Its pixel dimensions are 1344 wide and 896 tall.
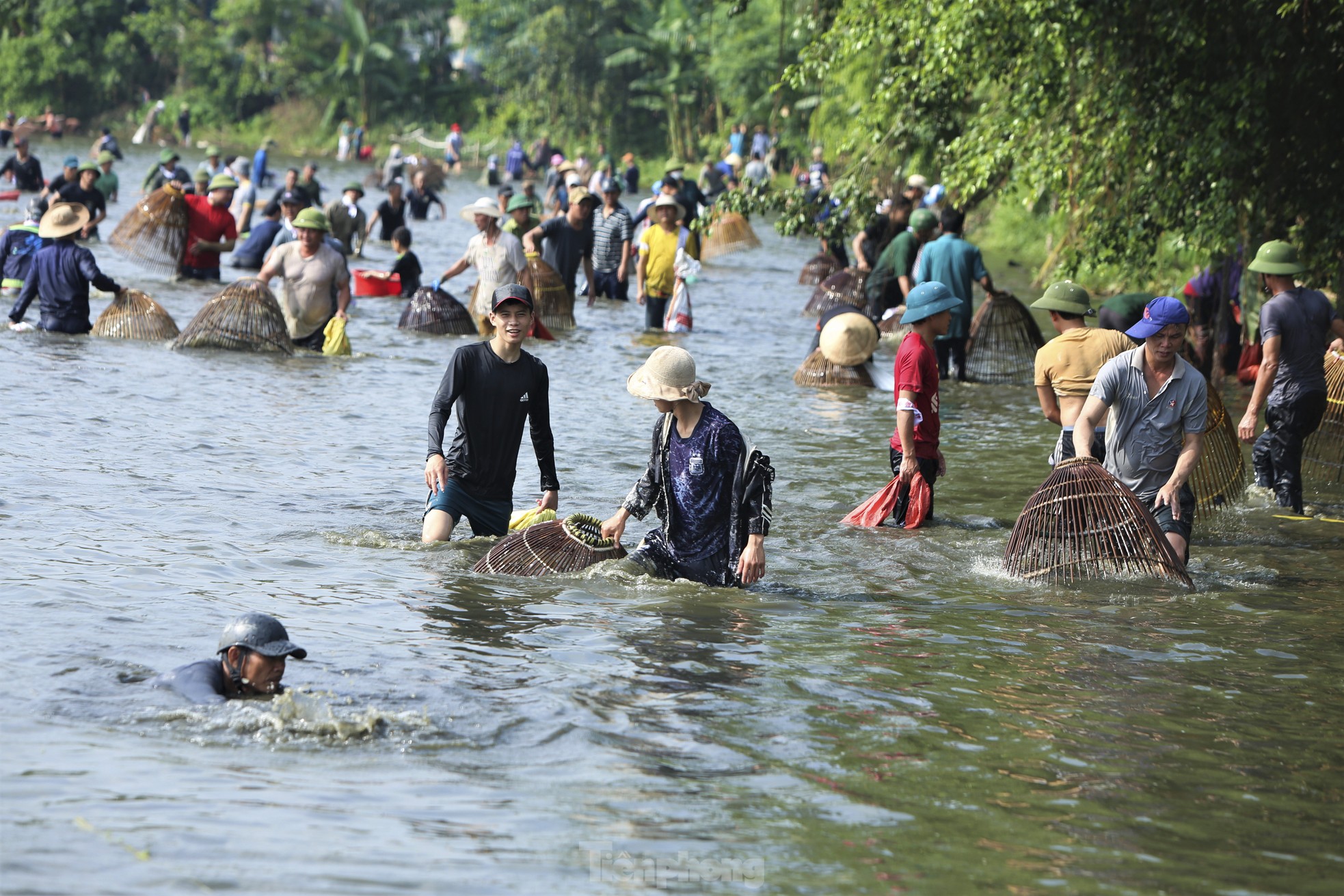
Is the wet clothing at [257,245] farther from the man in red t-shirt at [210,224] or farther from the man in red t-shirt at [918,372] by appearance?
the man in red t-shirt at [918,372]

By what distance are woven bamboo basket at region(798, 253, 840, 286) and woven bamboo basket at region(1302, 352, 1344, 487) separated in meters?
12.8

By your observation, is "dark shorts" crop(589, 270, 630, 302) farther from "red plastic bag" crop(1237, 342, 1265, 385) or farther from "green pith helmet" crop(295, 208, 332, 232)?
"red plastic bag" crop(1237, 342, 1265, 385)

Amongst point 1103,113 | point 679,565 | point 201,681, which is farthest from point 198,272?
point 201,681

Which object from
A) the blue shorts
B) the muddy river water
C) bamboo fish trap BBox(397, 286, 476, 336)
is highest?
bamboo fish trap BBox(397, 286, 476, 336)

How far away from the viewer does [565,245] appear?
19.9 metres

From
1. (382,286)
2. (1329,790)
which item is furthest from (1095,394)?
(382,286)

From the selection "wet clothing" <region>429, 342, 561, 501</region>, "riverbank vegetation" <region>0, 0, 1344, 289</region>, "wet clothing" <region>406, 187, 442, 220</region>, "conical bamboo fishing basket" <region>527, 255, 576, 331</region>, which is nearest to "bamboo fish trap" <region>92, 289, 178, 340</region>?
"conical bamboo fishing basket" <region>527, 255, 576, 331</region>

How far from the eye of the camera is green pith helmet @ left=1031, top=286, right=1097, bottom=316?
919 centimetres

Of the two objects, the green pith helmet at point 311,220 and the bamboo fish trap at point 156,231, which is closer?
the green pith helmet at point 311,220

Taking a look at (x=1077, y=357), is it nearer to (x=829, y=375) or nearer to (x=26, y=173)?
(x=829, y=375)

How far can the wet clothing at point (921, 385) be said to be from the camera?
972 cm

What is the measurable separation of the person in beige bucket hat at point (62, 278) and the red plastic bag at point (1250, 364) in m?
11.1

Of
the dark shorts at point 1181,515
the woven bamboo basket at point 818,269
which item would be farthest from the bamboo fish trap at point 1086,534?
the woven bamboo basket at point 818,269

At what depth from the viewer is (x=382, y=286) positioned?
72.1 feet
